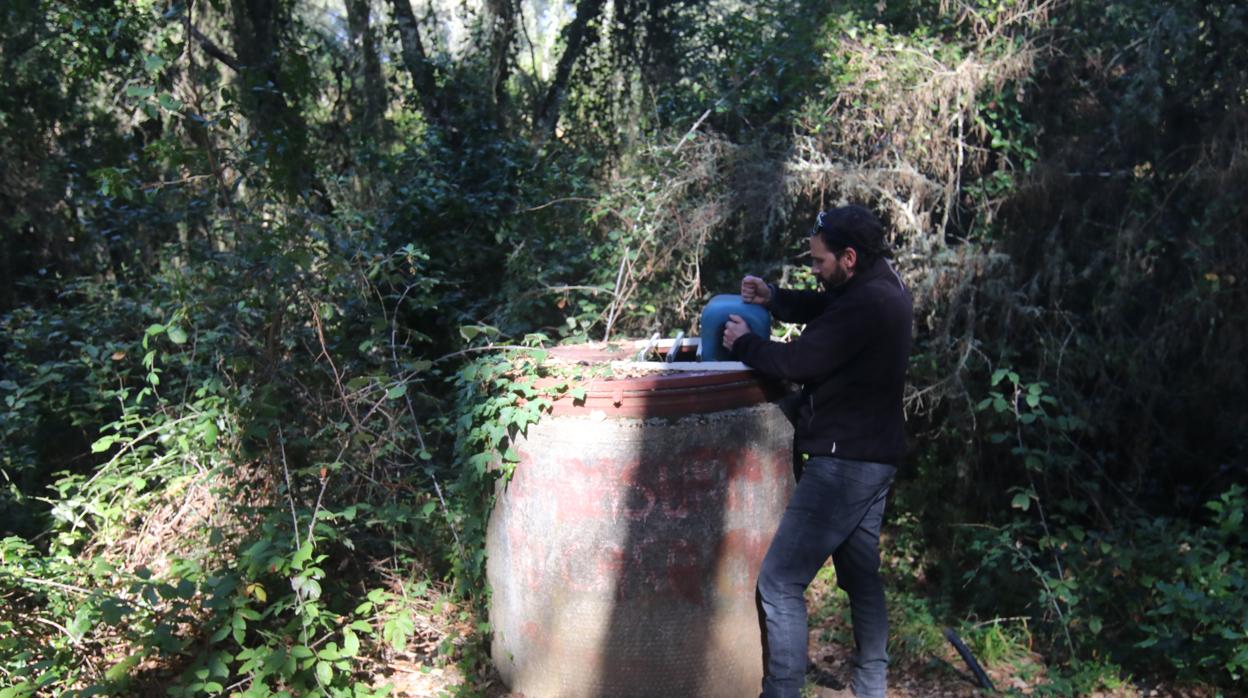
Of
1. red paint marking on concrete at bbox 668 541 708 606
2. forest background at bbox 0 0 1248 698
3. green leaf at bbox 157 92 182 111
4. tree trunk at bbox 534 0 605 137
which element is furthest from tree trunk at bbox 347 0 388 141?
red paint marking on concrete at bbox 668 541 708 606

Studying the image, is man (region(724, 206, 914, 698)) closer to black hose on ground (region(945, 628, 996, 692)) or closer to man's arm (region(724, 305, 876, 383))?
man's arm (region(724, 305, 876, 383))

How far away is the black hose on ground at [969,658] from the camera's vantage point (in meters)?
4.26

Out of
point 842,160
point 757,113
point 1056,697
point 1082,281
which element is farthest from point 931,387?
point 757,113

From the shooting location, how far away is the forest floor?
404 cm

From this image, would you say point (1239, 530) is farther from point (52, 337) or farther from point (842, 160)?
point (52, 337)

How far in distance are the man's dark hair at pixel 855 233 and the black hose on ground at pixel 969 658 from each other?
215 cm

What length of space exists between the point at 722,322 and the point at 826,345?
2.44ft

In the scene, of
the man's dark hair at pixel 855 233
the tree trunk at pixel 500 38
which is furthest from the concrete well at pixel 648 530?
the tree trunk at pixel 500 38

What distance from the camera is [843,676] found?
169 inches

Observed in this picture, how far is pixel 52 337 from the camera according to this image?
6340 millimetres

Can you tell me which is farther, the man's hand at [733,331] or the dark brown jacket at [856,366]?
the man's hand at [733,331]

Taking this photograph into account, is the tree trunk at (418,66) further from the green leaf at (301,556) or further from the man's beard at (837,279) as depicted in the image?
the man's beard at (837,279)

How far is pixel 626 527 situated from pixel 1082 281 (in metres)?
3.91

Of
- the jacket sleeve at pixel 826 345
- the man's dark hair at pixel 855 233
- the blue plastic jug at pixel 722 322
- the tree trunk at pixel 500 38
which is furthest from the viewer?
the tree trunk at pixel 500 38
